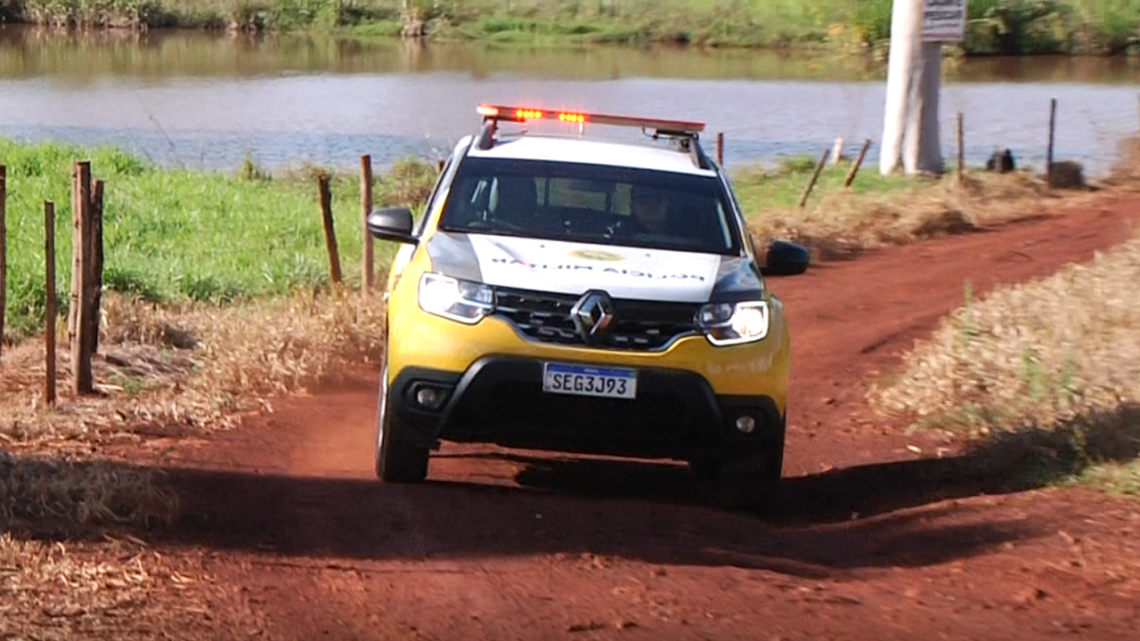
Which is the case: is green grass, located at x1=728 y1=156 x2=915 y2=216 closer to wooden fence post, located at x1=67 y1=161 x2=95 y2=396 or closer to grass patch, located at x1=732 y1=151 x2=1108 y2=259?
grass patch, located at x1=732 y1=151 x2=1108 y2=259

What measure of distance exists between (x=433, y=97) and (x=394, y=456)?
2942 centimetres

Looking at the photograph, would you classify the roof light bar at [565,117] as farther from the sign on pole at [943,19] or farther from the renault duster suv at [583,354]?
the sign on pole at [943,19]

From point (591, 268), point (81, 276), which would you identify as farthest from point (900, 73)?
point (591, 268)

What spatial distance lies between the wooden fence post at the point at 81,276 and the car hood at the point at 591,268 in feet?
8.81

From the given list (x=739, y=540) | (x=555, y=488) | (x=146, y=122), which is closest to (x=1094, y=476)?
(x=739, y=540)

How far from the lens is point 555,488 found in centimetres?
859

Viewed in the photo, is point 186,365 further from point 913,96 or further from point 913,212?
point 913,96

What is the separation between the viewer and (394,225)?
8.55 m

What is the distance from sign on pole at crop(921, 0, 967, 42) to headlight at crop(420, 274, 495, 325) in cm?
2068

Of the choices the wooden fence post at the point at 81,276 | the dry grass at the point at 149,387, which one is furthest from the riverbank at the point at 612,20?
the wooden fence post at the point at 81,276

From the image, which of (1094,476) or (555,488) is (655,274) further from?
(1094,476)

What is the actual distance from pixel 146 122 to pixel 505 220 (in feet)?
86.0

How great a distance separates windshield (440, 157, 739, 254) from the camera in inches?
338

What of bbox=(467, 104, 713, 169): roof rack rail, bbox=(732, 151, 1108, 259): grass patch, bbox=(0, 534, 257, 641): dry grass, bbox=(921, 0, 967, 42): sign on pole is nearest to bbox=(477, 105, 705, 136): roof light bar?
bbox=(467, 104, 713, 169): roof rack rail
